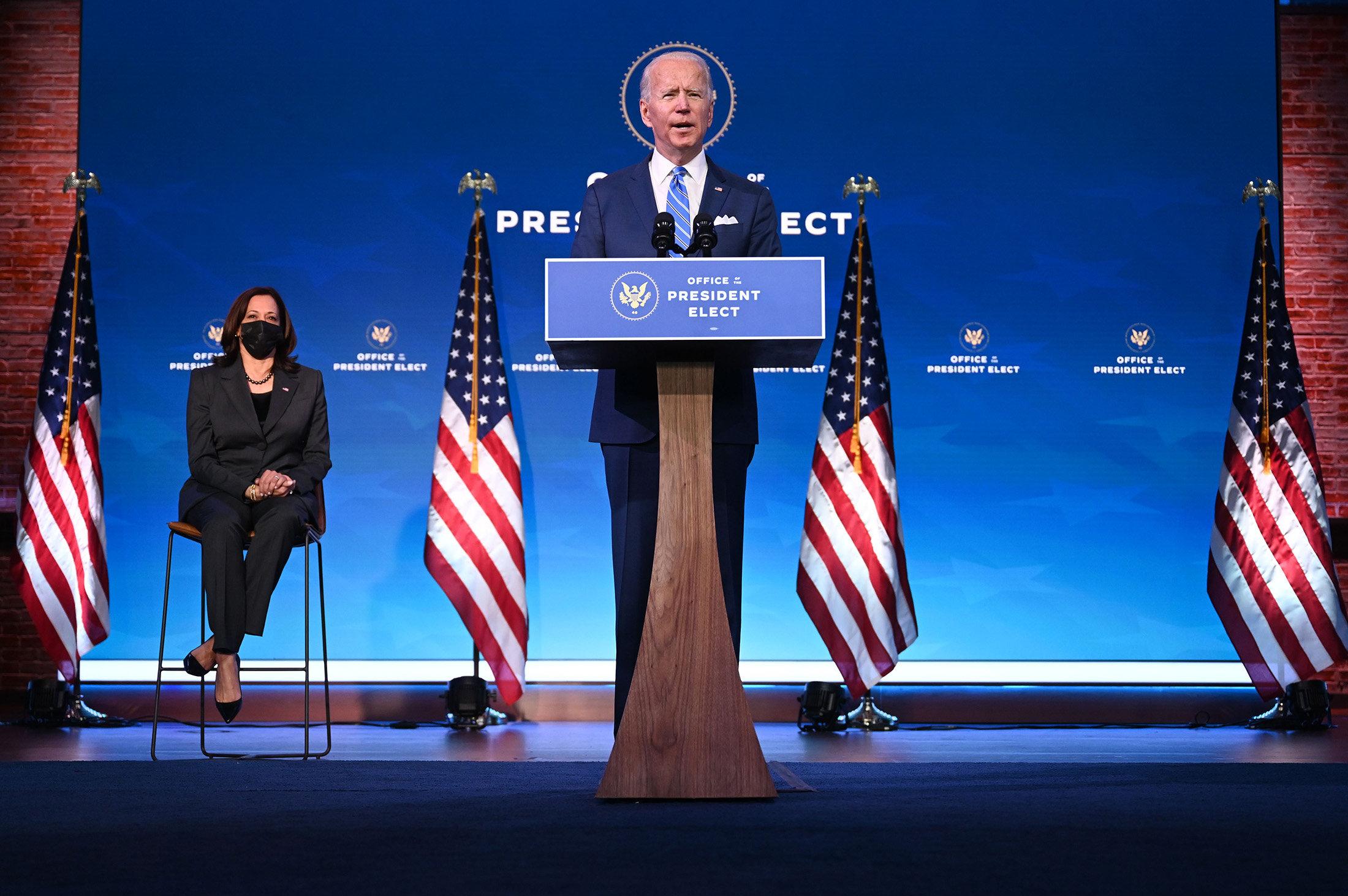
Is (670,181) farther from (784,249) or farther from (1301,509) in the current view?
(1301,509)

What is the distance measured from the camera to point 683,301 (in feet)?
6.15

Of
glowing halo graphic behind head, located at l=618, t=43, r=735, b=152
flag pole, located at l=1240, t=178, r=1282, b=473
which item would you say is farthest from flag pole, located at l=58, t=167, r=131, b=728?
flag pole, located at l=1240, t=178, r=1282, b=473

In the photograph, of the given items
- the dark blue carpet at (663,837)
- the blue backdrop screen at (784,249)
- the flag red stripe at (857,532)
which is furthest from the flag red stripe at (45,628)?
the flag red stripe at (857,532)

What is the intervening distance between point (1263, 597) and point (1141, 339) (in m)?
1.22

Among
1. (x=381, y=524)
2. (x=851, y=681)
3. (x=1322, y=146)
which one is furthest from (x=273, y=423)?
(x=1322, y=146)

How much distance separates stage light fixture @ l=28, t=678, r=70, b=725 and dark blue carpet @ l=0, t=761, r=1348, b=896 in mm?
2370

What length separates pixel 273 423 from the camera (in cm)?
334

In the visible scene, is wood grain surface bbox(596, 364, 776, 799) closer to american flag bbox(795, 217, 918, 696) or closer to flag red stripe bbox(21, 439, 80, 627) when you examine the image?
american flag bbox(795, 217, 918, 696)

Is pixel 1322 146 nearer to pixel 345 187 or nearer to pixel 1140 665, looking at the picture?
pixel 1140 665

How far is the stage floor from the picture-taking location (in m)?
3.22

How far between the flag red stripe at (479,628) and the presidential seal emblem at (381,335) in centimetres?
103

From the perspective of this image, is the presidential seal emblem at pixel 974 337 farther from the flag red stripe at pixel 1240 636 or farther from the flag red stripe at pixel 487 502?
the flag red stripe at pixel 487 502

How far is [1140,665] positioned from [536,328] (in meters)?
2.93

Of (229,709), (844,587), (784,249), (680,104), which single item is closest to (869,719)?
(844,587)
